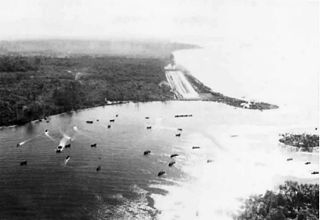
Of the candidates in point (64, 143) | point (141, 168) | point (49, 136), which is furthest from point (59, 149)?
point (141, 168)

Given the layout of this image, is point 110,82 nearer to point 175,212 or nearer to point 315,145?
point 315,145

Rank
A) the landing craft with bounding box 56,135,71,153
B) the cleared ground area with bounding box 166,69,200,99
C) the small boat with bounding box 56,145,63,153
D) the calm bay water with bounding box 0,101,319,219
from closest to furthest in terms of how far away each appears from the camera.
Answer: the calm bay water with bounding box 0,101,319,219, the small boat with bounding box 56,145,63,153, the landing craft with bounding box 56,135,71,153, the cleared ground area with bounding box 166,69,200,99

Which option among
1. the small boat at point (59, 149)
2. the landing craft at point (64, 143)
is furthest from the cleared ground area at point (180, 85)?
the small boat at point (59, 149)

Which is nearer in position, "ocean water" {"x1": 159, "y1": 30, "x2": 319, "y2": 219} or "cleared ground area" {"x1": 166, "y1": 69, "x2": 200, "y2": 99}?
"ocean water" {"x1": 159, "y1": 30, "x2": 319, "y2": 219}

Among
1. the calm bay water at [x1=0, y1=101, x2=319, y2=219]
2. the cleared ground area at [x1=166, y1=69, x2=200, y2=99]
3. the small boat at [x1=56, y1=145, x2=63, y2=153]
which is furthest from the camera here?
the cleared ground area at [x1=166, y1=69, x2=200, y2=99]

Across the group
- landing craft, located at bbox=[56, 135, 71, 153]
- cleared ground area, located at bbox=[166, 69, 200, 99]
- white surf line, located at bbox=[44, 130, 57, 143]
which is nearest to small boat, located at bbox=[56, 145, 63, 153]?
landing craft, located at bbox=[56, 135, 71, 153]

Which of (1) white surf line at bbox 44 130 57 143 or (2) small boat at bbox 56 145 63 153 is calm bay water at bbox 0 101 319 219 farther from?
(2) small boat at bbox 56 145 63 153

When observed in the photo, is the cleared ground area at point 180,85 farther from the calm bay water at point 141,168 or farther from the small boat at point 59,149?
the small boat at point 59,149

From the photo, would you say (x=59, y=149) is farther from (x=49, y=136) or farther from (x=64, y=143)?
(x=49, y=136)

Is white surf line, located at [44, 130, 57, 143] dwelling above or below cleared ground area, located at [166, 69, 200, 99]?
below
